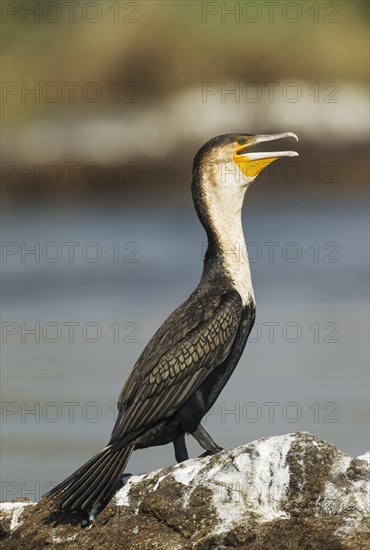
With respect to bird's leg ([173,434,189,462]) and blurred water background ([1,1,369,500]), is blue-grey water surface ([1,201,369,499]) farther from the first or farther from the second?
bird's leg ([173,434,189,462])

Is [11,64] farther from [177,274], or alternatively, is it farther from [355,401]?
[355,401]

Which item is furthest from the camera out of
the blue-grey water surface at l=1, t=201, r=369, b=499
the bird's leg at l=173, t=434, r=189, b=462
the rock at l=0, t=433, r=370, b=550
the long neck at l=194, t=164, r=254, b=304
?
the blue-grey water surface at l=1, t=201, r=369, b=499

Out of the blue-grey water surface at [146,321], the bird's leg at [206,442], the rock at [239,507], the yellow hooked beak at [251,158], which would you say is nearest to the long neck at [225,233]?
the yellow hooked beak at [251,158]

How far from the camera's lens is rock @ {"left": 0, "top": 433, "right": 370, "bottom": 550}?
7.01 meters

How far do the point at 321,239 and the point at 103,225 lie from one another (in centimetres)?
424

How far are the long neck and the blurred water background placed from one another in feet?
9.17

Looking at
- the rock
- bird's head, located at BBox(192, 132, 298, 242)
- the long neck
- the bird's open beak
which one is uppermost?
the bird's open beak

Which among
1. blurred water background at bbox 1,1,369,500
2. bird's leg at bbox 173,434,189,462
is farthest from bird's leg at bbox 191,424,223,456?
blurred water background at bbox 1,1,369,500

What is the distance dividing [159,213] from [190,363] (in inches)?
675

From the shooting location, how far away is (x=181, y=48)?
31.2m

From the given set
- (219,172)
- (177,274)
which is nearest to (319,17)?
(177,274)

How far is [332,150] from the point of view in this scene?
98.4 ft

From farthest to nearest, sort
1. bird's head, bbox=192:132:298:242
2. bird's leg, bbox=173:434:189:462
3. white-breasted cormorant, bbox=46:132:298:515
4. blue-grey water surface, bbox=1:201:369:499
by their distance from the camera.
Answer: blue-grey water surface, bbox=1:201:369:499 < bird's head, bbox=192:132:298:242 < bird's leg, bbox=173:434:189:462 < white-breasted cormorant, bbox=46:132:298:515

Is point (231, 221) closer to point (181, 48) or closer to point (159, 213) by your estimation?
point (159, 213)
